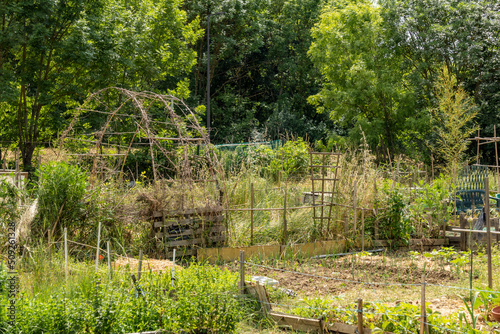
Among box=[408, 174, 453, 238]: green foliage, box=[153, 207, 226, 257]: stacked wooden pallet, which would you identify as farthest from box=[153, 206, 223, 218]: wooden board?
box=[408, 174, 453, 238]: green foliage

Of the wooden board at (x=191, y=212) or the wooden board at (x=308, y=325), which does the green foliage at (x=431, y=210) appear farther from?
the wooden board at (x=308, y=325)

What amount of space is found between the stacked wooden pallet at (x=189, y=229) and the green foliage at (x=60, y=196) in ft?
3.91

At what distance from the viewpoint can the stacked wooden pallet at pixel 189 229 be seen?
755cm

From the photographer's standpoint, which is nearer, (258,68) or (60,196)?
(60,196)

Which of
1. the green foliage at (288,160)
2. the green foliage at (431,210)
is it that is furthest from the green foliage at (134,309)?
the green foliage at (288,160)

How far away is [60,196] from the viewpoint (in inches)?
277

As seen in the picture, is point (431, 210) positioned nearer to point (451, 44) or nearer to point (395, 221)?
point (395, 221)

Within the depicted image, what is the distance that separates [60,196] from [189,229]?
207 centimetres

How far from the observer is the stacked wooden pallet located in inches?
297

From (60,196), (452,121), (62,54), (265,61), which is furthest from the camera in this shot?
(265,61)

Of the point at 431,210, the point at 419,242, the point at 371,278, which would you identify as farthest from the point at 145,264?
the point at 431,210

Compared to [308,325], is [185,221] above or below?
above

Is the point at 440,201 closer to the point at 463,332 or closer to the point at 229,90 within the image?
the point at 463,332

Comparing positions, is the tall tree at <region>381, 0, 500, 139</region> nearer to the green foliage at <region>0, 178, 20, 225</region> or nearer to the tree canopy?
the tree canopy
